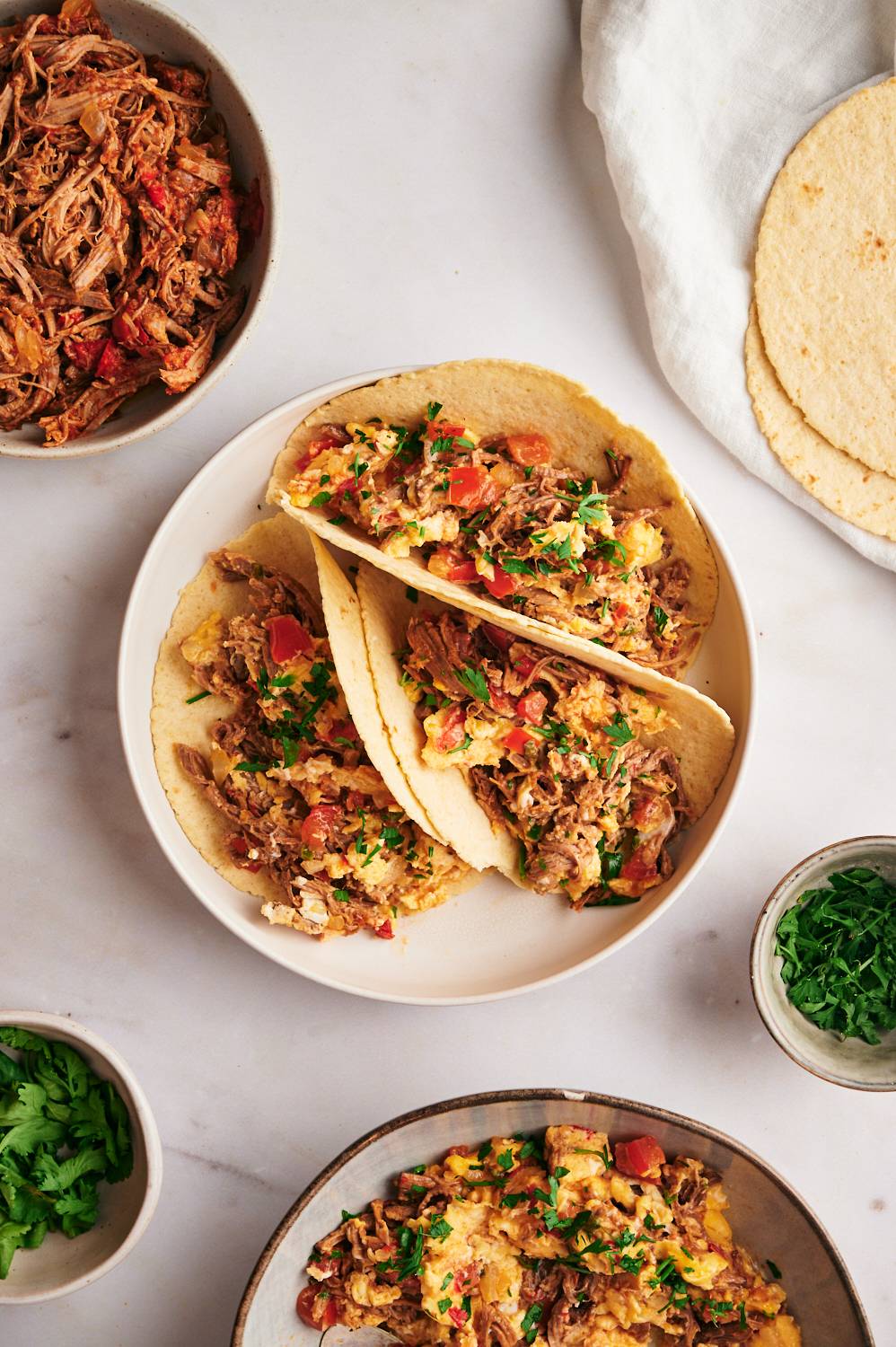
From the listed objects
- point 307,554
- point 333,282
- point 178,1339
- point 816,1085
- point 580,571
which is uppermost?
point 333,282

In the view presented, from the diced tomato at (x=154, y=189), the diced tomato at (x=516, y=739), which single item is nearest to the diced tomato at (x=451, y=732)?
the diced tomato at (x=516, y=739)

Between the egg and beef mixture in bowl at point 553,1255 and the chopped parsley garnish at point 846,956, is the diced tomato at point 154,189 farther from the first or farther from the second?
the egg and beef mixture in bowl at point 553,1255

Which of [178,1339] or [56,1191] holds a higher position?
[56,1191]

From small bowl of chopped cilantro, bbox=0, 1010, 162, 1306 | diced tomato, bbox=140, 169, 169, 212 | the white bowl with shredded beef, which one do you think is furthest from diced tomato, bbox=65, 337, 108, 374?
small bowl of chopped cilantro, bbox=0, 1010, 162, 1306

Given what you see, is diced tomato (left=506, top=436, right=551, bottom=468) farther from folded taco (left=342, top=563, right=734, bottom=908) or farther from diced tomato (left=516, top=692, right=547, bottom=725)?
diced tomato (left=516, top=692, right=547, bottom=725)

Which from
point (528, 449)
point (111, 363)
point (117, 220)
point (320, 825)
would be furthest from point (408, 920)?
point (117, 220)

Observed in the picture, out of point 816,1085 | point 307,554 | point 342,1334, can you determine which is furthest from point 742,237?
point 342,1334

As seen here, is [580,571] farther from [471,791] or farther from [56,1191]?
[56,1191]

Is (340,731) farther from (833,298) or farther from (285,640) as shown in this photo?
(833,298)
